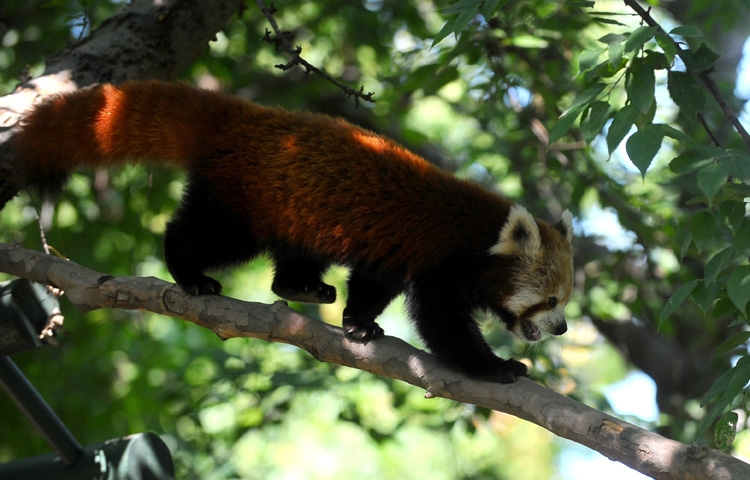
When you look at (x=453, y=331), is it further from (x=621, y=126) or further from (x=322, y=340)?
(x=621, y=126)

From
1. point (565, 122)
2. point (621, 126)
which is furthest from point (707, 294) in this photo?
point (565, 122)

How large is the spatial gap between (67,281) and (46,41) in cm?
299

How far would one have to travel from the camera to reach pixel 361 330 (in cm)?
318

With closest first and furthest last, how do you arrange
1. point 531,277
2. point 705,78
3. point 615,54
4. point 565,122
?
point 615,54, point 565,122, point 705,78, point 531,277

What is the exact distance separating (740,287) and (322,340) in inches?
59.1

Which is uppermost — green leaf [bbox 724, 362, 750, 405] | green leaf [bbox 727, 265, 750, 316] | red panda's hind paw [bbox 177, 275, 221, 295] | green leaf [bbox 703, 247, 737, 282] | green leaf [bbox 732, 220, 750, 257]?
green leaf [bbox 732, 220, 750, 257]

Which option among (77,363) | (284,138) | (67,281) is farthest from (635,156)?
(77,363)

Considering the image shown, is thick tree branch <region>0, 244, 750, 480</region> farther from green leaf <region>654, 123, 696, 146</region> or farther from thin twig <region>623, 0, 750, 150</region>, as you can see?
thin twig <region>623, 0, 750, 150</region>

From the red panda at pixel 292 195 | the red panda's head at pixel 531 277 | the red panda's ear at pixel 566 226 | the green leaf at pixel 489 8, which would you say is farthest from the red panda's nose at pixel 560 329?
the green leaf at pixel 489 8

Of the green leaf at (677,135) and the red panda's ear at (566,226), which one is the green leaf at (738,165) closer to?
the green leaf at (677,135)

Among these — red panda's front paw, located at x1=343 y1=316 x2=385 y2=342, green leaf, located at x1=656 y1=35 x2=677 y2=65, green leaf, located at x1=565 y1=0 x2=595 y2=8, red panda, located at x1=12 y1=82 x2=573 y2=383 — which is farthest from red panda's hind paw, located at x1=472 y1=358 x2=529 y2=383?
green leaf, located at x1=565 y1=0 x2=595 y2=8

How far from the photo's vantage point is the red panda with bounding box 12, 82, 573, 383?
A: 3.32 meters

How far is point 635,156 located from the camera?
223 cm

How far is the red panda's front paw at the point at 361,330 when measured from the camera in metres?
3.03
